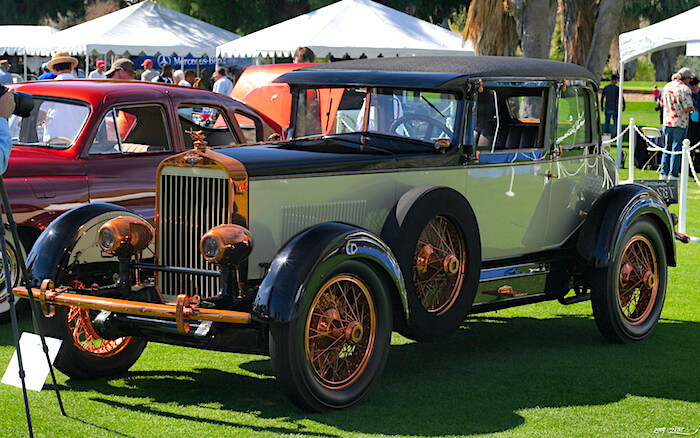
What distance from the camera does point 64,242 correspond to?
5.42 metres

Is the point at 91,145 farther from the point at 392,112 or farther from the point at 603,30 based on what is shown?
the point at 603,30

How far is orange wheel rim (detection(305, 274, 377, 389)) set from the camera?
5062mm

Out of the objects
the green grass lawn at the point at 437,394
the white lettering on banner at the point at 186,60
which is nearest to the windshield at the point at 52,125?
the green grass lawn at the point at 437,394

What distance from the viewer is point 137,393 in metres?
5.44

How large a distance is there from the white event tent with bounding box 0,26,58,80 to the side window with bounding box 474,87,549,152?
69.2 feet

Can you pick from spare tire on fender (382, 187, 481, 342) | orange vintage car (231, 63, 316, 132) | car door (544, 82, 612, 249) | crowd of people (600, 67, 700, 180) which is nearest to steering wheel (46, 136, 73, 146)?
spare tire on fender (382, 187, 481, 342)

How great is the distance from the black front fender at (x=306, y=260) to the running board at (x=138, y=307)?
0.15 meters

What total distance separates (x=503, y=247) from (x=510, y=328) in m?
1.08

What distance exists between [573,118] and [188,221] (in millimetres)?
3182

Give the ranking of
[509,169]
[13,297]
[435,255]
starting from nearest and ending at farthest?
1. [13,297]
2. [435,255]
3. [509,169]

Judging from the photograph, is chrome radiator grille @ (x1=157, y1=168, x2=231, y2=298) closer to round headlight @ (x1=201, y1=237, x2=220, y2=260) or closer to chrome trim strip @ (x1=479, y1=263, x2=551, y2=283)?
round headlight @ (x1=201, y1=237, x2=220, y2=260)

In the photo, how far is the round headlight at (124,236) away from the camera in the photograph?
5355mm

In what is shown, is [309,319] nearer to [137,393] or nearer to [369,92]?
[137,393]

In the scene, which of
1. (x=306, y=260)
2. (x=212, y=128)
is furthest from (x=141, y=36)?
(x=306, y=260)
